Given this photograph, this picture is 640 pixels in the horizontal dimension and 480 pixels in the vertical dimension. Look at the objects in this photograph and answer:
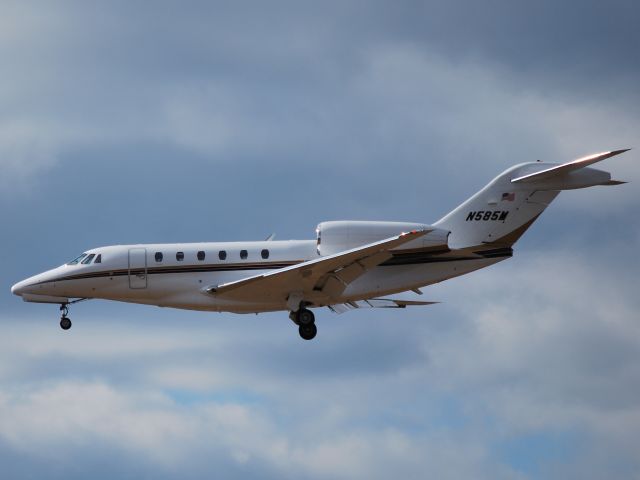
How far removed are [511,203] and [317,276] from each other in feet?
22.9

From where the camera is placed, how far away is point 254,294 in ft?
121

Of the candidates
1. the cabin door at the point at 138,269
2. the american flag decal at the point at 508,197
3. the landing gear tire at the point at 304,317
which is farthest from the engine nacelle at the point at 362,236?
the cabin door at the point at 138,269

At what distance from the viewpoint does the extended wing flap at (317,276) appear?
35.2m

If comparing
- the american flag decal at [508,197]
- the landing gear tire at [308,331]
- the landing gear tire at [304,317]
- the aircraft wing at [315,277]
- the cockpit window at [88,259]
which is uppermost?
the american flag decal at [508,197]

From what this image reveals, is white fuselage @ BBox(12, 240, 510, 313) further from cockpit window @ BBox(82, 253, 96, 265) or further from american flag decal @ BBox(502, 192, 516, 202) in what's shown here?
american flag decal @ BBox(502, 192, 516, 202)

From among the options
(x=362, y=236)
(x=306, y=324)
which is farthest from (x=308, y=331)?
(x=362, y=236)

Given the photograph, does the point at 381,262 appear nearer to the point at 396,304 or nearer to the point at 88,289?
the point at 396,304

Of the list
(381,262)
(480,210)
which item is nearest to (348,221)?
(381,262)

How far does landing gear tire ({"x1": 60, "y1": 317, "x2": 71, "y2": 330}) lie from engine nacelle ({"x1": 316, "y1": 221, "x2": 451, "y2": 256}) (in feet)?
28.8

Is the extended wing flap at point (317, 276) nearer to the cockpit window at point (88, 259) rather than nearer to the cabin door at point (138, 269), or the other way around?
the cabin door at point (138, 269)

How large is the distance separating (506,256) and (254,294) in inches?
322

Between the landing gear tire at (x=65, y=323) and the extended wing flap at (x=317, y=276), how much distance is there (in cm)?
515

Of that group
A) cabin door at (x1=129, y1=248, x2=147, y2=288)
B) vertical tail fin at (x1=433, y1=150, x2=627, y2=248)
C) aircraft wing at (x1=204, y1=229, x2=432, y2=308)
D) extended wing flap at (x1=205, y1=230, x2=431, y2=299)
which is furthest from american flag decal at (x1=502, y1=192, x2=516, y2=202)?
cabin door at (x1=129, y1=248, x2=147, y2=288)

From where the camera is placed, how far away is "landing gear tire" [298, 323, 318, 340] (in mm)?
37344
